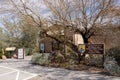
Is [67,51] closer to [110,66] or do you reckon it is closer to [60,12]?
[60,12]

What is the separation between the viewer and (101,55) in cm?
1494

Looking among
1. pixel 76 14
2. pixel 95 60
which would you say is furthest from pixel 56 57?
pixel 76 14

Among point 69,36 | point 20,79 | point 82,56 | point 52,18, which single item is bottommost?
point 20,79

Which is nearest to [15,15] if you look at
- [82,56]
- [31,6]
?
[31,6]

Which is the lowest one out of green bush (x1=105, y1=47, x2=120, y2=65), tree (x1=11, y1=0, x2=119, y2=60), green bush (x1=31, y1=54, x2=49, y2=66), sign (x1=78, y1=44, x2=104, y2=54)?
green bush (x1=31, y1=54, x2=49, y2=66)

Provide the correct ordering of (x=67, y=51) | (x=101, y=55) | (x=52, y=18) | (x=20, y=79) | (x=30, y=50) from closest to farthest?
(x=20, y=79), (x=101, y=55), (x=52, y=18), (x=67, y=51), (x=30, y=50)

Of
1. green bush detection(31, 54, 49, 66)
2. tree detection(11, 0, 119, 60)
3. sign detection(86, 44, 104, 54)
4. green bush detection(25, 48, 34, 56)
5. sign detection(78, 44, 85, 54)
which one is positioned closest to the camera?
sign detection(86, 44, 104, 54)

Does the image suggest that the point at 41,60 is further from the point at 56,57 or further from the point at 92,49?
the point at 92,49

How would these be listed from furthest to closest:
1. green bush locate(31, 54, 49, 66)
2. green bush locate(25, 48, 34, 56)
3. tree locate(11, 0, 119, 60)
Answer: green bush locate(25, 48, 34, 56) < green bush locate(31, 54, 49, 66) < tree locate(11, 0, 119, 60)

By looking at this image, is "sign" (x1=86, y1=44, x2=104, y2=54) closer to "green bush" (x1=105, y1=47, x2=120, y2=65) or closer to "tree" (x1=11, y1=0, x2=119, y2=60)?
"green bush" (x1=105, y1=47, x2=120, y2=65)

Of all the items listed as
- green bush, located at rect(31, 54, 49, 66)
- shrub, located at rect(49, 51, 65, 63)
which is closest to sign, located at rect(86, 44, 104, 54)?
shrub, located at rect(49, 51, 65, 63)

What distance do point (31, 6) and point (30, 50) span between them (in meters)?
15.2

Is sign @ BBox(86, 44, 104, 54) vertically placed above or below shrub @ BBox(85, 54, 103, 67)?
above

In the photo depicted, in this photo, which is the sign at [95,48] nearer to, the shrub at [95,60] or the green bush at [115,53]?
the shrub at [95,60]
